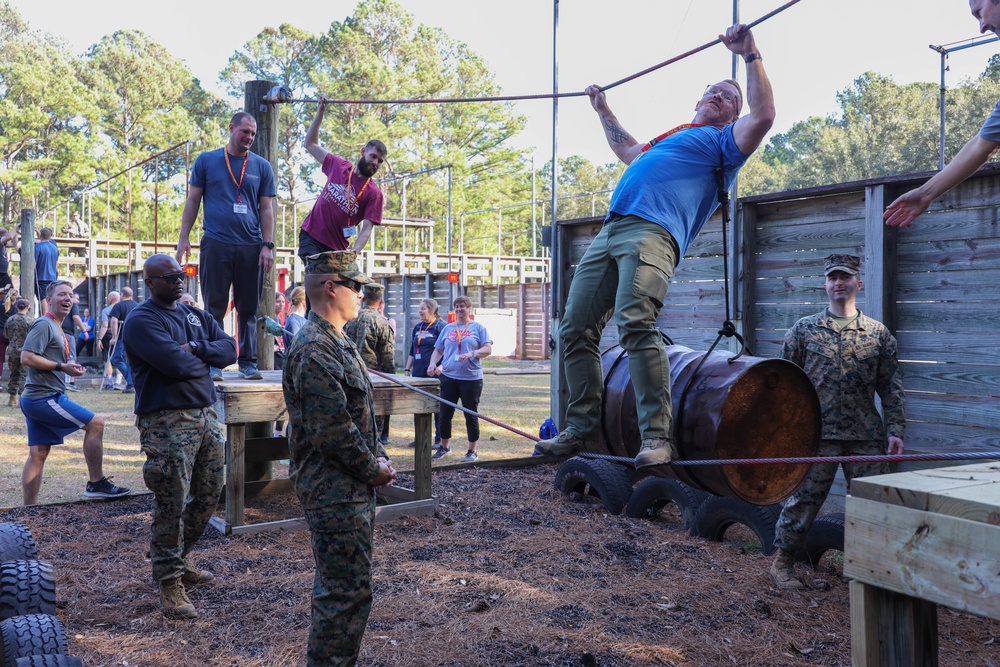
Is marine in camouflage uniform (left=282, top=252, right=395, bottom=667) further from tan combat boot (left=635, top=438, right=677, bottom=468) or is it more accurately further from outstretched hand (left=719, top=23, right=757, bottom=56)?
outstretched hand (left=719, top=23, right=757, bottom=56)

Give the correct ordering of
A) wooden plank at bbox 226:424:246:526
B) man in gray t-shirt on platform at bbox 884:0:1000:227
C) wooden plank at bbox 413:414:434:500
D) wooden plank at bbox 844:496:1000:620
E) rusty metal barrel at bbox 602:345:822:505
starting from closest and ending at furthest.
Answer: wooden plank at bbox 844:496:1000:620 → man in gray t-shirt on platform at bbox 884:0:1000:227 → rusty metal barrel at bbox 602:345:822:505 → wooden plank at bbox 226:424:246:526 → wooden plank at bbox 413:414:434:500

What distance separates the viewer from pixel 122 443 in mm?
11828

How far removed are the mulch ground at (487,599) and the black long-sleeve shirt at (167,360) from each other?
1382mm

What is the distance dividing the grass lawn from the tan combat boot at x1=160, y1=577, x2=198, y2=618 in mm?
3599

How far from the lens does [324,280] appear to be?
13.5 feet

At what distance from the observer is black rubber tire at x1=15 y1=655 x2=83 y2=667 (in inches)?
137

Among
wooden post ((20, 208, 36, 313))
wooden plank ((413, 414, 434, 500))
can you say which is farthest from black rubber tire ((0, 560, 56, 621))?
wooden post ((20, 208, 36, 313))

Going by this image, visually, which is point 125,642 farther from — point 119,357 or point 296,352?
point 119,357

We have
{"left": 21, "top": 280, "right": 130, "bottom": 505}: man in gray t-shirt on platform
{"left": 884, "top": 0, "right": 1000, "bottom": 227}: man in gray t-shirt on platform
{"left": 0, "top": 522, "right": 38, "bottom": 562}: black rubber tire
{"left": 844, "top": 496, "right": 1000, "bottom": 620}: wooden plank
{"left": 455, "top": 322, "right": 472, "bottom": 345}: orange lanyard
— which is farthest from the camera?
{"left": 455, "top": 322, "right": 472, "bottom": 345}: orange lanyard

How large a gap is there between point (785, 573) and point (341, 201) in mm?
4579

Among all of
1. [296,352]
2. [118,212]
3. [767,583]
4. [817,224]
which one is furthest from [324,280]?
[118,212]

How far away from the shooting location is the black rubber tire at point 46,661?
137 inches

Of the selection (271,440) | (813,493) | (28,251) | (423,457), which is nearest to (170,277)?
(271,440)

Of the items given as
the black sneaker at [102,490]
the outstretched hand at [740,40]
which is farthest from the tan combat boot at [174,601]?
the outstretched hand at [740,40]
